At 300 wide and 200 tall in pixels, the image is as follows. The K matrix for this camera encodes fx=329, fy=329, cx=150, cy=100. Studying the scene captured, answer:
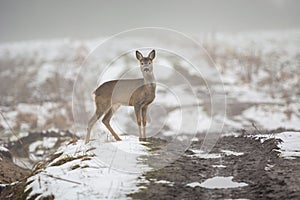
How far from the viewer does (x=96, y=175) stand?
15.3 ft

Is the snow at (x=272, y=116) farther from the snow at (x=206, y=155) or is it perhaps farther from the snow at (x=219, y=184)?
the snow at (x=219, y=184)

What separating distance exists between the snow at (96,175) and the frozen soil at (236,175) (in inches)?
9.3

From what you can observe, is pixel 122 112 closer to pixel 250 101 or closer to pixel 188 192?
pixel 250 101

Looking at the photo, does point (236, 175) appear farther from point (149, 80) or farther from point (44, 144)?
point (44, 144)

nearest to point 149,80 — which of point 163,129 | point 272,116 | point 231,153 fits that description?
point 231,153

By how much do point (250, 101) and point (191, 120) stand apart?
4943 millimetres

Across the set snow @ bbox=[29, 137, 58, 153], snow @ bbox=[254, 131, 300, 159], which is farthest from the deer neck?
snow @ bbox=[29, 137, 58, 153]

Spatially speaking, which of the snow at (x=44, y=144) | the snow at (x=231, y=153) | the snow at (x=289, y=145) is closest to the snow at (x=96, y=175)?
the snow at (x=231, y=153)

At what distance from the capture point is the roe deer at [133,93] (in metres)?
6.35

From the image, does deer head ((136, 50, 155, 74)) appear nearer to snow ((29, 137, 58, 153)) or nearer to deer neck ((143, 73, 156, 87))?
deer neck ((143, 73, 156, 87))

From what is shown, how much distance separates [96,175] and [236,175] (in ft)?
6.81

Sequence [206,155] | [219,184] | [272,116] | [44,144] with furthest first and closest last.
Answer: [272,116]
[44,144]
[206,155]
[219,184]

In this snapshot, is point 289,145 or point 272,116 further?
point 272,116

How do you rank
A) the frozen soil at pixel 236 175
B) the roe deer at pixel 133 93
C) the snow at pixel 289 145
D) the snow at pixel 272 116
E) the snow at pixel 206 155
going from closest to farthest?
the frozen soil at pixel 236 175 → the snow at pixel 289 145 → the snow at pixel 206 155 → the roe deer at pixel 133 93 → the snow at pixel 272 116
